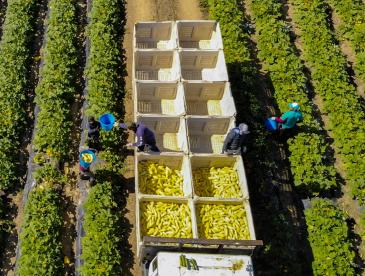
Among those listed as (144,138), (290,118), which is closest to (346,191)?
(290,118)

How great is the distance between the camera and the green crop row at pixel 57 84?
49.4ft

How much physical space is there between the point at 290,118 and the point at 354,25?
773cm

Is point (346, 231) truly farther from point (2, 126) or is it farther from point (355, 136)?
point (2, 126)

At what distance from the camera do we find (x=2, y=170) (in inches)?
565

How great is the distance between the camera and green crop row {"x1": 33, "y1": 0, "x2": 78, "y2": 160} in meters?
15.1

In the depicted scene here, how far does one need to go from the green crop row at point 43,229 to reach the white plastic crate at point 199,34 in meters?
6.93

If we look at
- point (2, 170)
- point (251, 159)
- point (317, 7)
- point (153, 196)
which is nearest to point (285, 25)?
point (317, 7)

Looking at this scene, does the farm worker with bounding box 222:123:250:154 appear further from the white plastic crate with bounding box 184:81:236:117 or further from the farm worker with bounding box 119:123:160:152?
the farm worker with bounding box 119:123:160:152

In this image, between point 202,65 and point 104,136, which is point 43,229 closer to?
point 104,136

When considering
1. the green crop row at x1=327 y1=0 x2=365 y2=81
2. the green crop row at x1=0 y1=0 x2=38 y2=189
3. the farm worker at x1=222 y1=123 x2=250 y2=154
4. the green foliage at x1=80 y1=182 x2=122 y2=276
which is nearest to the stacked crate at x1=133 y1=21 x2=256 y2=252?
the farm worker at x1=222 y1=123 x2=250 y2=154

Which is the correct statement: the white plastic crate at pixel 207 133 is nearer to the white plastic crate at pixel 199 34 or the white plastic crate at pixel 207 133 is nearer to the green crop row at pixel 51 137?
the white plastic crate at pixel 199 34

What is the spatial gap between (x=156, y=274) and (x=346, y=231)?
21.4 feet

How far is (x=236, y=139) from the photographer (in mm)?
12969

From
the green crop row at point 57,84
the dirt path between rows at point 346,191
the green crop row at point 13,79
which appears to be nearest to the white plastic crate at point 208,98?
the green crop row at point 57,84
